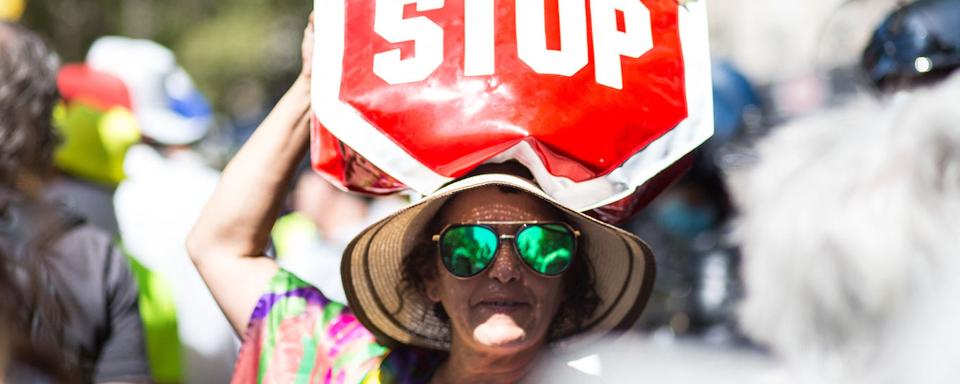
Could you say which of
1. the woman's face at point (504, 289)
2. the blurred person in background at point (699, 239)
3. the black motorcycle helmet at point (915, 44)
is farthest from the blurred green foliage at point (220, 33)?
the woman's face at point (504, 289)

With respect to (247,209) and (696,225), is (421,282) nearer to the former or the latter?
(247,209)

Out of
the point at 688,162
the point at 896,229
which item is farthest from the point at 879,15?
the point at 896,229

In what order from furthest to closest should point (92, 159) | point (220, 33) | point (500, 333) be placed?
point (220, 33), point (92, 159), point (500, 333)

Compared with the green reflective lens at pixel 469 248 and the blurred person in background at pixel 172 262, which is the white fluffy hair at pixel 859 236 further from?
the blurred person in background at pixel 172 262

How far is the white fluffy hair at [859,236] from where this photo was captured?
1.38m

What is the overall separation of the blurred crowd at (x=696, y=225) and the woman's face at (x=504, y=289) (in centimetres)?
16

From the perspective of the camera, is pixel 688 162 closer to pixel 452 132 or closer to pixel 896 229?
pixel 452 132

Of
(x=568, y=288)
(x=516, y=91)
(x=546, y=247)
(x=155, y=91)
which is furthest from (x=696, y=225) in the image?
(x=516, y=91)

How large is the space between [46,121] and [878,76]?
2.02 m

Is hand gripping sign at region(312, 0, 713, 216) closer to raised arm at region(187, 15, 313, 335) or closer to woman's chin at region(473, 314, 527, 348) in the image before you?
woman's chin at region(473, 314, 527, 348)

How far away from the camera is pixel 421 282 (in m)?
2.44

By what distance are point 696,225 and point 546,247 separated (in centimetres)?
323

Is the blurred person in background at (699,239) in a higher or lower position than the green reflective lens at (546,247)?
lower

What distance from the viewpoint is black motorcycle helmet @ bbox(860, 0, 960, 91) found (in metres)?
3.02
